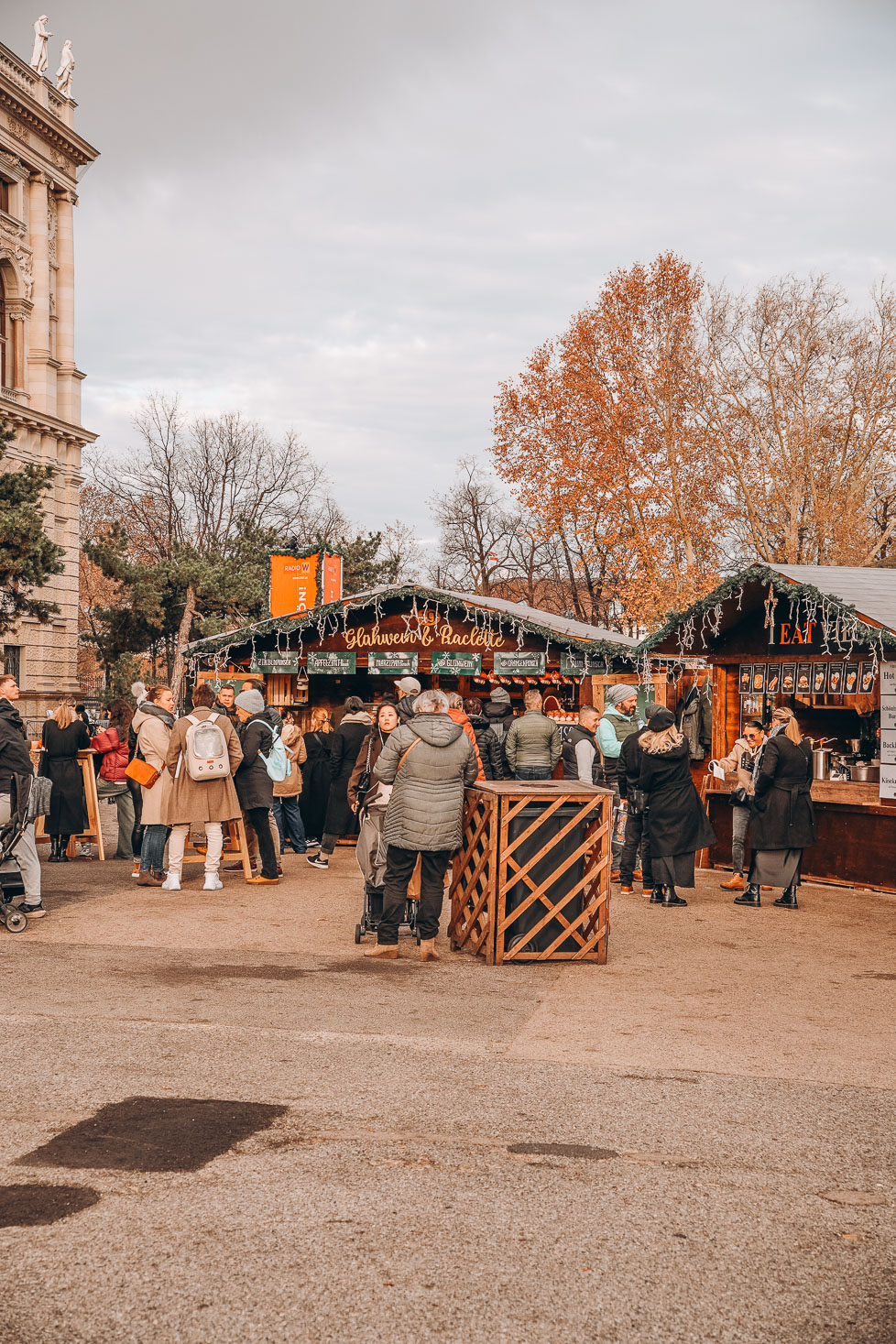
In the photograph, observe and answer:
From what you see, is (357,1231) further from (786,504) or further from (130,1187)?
(786,504)

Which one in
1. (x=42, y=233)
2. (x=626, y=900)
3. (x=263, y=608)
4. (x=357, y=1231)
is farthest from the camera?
(x=42, y=233)

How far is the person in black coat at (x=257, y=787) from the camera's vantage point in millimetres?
11734

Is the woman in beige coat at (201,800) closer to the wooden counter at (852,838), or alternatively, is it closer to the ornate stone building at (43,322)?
the wooden counter at (852,838)

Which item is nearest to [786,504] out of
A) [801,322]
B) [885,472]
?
[885,472]

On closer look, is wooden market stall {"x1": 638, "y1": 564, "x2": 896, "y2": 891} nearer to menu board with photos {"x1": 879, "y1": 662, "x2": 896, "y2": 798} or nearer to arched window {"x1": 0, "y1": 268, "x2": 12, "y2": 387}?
menu board with photos {"x1": 879, "y1": 662, "x2": 896, "y2": 798}

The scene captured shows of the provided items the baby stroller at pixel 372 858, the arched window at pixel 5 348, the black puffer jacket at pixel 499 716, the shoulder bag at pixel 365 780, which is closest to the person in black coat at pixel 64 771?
the black puffer jacket at pixel 499 716

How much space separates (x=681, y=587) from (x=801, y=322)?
752 centimetres

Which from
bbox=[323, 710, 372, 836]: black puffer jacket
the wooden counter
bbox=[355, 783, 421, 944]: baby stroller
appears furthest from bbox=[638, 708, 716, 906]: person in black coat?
bbox=[323, 710, 372, 836]: black puffer jacket

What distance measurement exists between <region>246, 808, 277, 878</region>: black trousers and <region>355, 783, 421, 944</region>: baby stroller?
9.14 feet

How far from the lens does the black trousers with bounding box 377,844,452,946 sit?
8.50 metres

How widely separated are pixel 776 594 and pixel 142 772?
677 cm

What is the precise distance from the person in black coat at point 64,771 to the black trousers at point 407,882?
611cm

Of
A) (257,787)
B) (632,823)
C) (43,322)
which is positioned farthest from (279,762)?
(43,322)

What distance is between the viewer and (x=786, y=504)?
32625mm
